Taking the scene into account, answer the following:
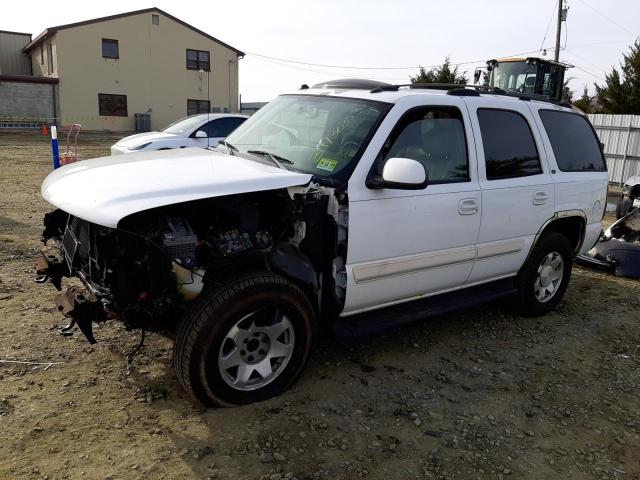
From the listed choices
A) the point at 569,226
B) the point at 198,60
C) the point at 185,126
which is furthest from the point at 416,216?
the point at 198,60

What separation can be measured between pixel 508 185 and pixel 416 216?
109 cm

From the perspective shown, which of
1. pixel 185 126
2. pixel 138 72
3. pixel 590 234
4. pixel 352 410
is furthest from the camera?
pixel 138 72

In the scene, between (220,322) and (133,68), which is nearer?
(220,322)

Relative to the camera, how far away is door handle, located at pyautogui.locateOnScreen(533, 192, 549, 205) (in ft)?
15.2

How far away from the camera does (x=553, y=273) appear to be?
5.27m

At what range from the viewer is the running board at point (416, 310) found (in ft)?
12.3

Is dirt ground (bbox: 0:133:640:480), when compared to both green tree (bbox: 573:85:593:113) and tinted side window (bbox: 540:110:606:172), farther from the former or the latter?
green tree (bbox: 573:85:593:113)

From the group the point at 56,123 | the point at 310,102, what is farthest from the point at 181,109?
the point at 310,102

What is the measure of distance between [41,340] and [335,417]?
232cm

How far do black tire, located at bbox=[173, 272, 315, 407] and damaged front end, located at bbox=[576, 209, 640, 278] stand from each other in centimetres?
504

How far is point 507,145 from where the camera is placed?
448 centimetres

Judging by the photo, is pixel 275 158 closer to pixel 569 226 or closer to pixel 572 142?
pixel 572 142

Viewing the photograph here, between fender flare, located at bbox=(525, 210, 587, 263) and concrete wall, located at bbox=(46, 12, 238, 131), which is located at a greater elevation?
concrete wall, located at bbox=(46, 12, 238, 131)

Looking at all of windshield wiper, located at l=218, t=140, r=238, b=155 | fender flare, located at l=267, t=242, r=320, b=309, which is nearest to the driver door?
fender flare, located at l=267, t=242, r=320, b=309
